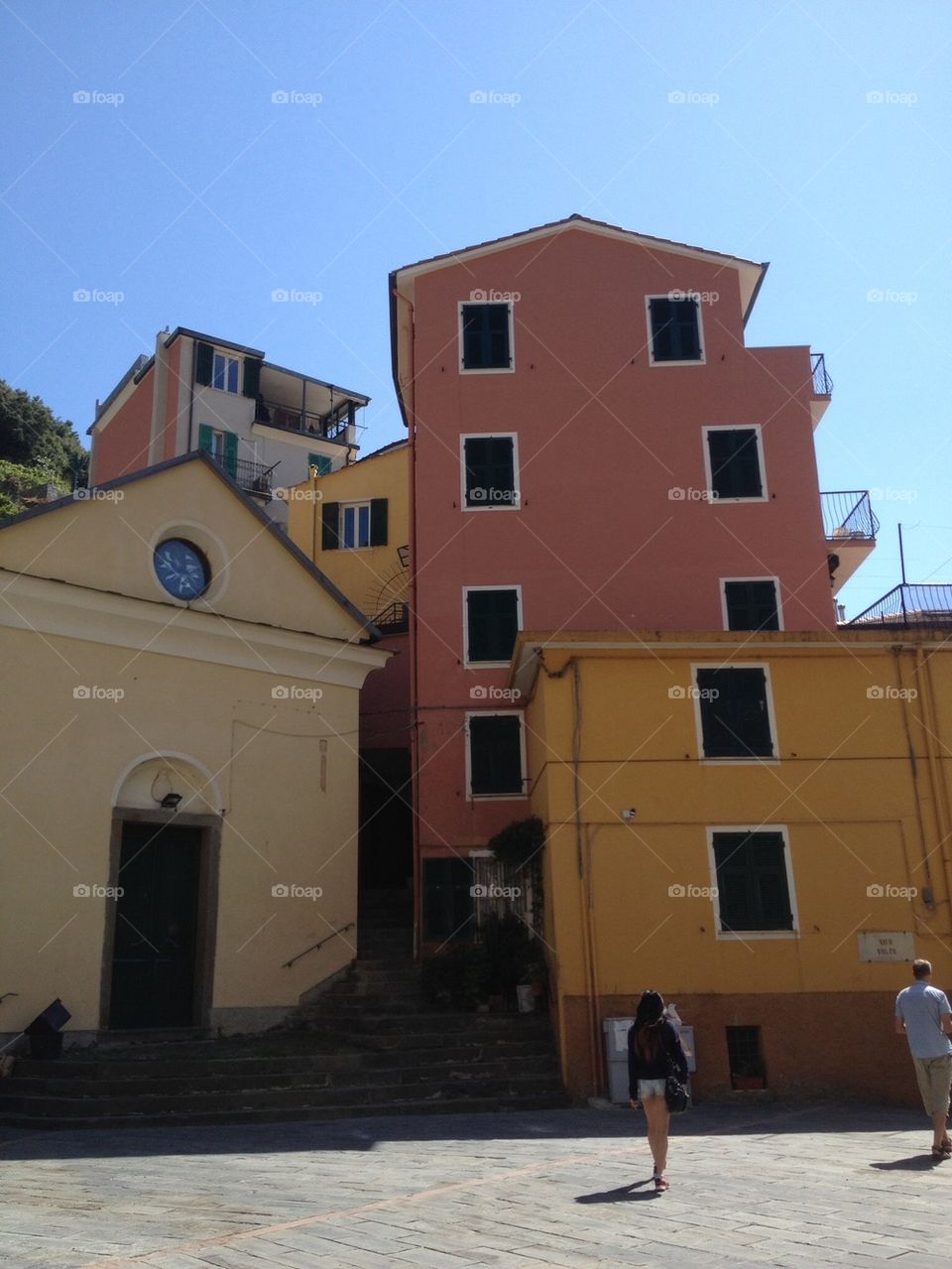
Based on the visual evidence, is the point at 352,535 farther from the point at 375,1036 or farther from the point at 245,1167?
the point at 245,1167

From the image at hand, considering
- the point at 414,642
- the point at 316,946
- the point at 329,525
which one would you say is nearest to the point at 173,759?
the point at 316,946

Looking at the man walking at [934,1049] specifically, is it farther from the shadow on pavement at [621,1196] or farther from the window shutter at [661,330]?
the window shutter at [661,330]

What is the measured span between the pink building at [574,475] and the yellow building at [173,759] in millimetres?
2024

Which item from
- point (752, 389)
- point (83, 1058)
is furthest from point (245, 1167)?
point (752, 389)

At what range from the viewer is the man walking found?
9578mm

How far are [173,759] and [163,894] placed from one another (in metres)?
2.02

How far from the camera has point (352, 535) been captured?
2931cm

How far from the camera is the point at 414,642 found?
860 inches

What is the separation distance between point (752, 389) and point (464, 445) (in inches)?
232

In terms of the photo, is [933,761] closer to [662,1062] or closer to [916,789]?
[916,789]

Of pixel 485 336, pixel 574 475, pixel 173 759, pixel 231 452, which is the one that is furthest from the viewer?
pixel 231 452

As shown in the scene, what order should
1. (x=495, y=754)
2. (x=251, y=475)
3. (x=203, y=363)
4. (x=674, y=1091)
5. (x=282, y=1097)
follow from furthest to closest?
(x=251, y=475)
(x=203, y=363)
(x=495, y=754)
(x=282, y=1097)
(x=674, y=1091)

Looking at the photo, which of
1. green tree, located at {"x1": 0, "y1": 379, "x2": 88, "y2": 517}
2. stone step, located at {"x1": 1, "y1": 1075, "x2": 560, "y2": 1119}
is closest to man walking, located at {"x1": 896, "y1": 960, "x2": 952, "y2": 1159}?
stone step, located at {"x1": 1, "y1": 1075, "x2": 560, "y2": 1119}

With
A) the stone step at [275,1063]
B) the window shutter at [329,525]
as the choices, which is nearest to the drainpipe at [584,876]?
the stone step at [275,1063]
